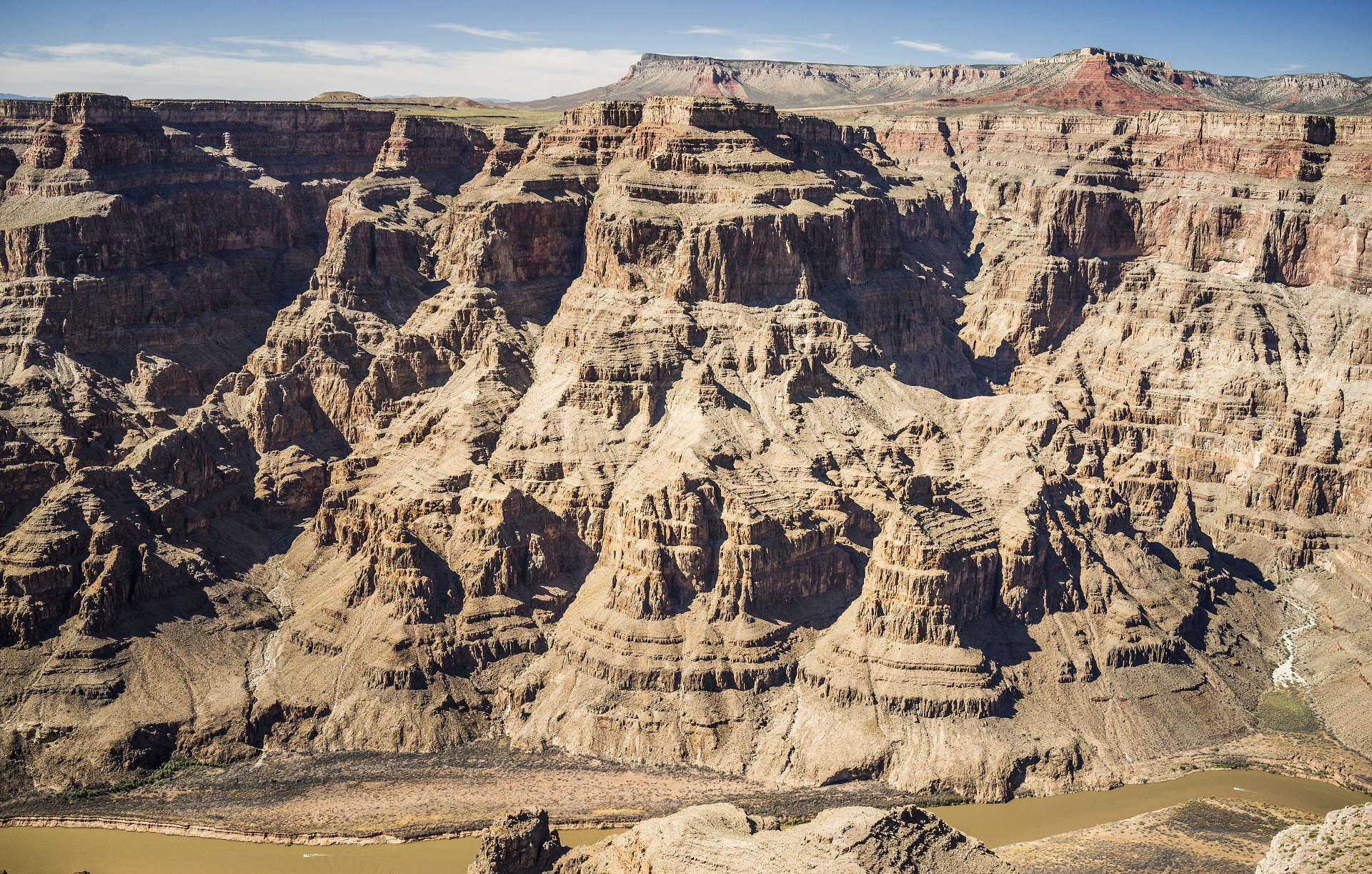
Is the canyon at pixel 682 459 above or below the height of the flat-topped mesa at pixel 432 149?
below

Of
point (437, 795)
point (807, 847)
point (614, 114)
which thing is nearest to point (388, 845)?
point (437, 795)

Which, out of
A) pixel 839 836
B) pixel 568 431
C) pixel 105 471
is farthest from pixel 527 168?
pixel 839 836

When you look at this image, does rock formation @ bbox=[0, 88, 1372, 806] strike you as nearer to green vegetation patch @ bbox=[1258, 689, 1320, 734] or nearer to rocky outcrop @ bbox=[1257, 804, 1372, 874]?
green vegetation patch @ bbox=[1258, 689, 1320, 734]

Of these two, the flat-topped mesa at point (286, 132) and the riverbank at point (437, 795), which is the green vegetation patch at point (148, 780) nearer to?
the riverbank at point (437, 795)

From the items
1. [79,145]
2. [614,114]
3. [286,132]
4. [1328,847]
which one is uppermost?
[614,114]

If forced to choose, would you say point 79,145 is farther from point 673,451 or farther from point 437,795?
point 437,795

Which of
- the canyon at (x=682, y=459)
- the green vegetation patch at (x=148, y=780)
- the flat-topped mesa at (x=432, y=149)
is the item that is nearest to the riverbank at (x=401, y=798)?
the green vegetation patch at (x=148, y=780)
